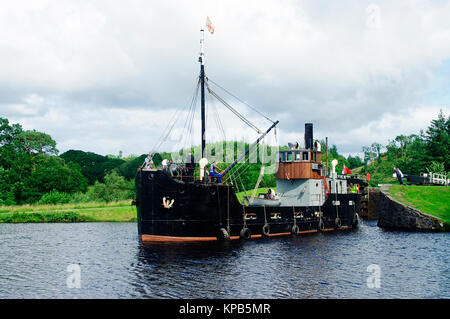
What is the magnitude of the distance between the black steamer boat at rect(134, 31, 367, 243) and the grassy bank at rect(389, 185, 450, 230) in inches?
415

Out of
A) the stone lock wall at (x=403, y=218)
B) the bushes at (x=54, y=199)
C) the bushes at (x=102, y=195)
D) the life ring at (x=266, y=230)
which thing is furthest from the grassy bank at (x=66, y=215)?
the stone lock wall at (x=403, y=218)

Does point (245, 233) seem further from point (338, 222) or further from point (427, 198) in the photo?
Result: point (427, 198)

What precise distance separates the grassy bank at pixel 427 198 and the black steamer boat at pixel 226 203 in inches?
415

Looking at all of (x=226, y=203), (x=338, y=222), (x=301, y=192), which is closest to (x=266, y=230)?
(x=226, y=203)

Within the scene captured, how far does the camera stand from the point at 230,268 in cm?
2852

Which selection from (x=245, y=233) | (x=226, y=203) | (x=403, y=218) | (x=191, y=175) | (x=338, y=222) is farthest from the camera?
(x=338, y=222)

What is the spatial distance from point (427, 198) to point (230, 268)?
3973 centimetres

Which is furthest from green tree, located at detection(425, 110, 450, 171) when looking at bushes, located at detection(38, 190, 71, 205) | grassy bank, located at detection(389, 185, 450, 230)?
bushes, located at detection(38, 190, 71, 205)

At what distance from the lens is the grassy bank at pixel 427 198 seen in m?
52.5

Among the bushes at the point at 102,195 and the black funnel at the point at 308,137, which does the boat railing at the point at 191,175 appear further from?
the bushes at the point at 102,195

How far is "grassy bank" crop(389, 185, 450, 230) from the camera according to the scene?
5247cm

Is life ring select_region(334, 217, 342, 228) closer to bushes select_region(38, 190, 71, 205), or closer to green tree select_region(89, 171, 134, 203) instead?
green tree select_region(89, 171, 134, 203)
